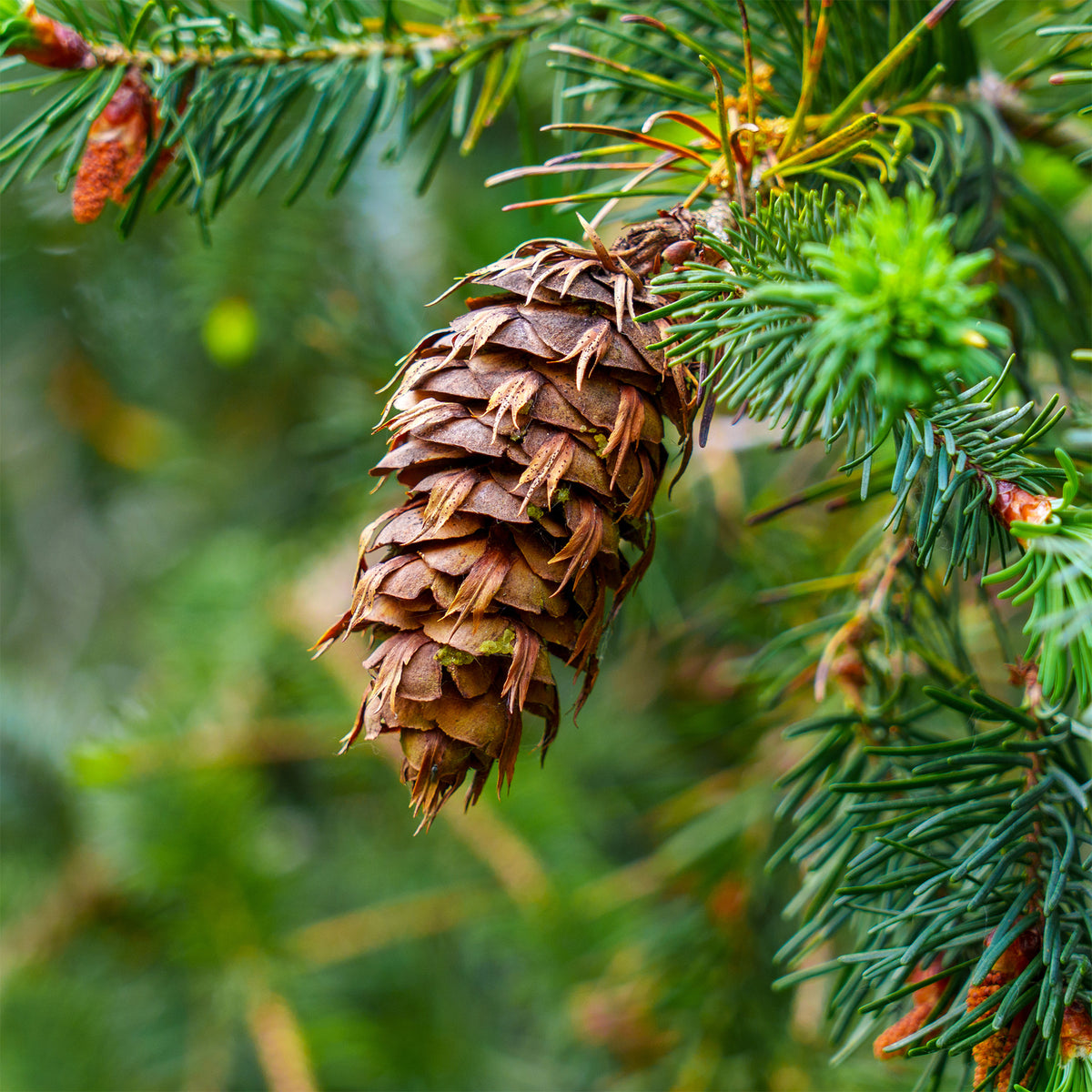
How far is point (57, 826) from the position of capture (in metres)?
1.12

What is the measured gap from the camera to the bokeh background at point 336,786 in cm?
85

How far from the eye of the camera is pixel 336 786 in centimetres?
124

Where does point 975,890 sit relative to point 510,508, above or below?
below

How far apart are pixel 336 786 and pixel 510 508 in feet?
3.26

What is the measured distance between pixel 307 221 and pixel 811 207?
2.78 ft

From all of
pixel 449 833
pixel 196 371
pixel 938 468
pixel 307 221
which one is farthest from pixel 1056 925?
pixel 196 371

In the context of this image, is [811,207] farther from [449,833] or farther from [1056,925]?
[449,833]

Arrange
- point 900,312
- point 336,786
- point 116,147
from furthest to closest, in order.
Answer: point 336,786 → point 116,147 → point 900,312

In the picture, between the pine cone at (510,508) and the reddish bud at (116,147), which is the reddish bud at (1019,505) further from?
the reddish bud at (116,147)

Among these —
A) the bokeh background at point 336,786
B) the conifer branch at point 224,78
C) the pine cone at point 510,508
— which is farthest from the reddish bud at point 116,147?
the bokeh background at point 336,786

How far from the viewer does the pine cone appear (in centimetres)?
36

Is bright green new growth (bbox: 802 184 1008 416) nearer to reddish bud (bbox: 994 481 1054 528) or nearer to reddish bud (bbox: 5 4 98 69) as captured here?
reddish bud (bbox: 994 481 1054 528)

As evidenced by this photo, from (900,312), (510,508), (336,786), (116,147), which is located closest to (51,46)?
(116,147)

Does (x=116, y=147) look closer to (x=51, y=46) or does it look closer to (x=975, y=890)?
(x=51, y=46)
